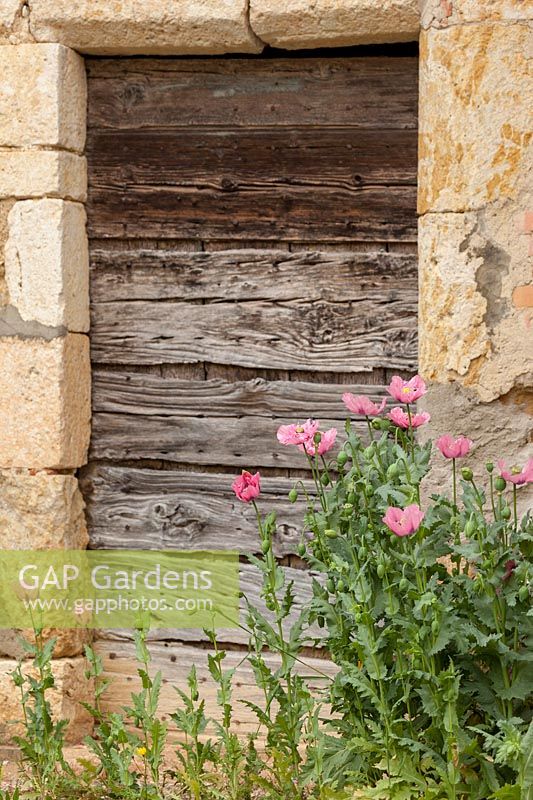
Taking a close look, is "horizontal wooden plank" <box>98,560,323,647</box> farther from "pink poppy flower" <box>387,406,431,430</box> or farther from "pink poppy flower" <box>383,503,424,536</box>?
"pink poppy flower" <box>383,503,424,536</box>

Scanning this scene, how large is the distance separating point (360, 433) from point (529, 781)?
136cm

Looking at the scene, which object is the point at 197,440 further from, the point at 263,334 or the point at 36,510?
the point at 36,510

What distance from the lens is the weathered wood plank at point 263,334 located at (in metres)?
3.50

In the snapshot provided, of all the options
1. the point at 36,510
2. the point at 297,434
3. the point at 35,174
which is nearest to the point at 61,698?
the point at 36,510

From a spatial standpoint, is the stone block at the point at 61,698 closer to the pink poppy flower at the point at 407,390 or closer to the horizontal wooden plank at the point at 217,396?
the horizontal wooden plank at the point at 217,396

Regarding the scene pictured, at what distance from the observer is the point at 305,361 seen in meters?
3.57

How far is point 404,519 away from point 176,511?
53.7 inches

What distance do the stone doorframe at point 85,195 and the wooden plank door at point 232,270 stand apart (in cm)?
11

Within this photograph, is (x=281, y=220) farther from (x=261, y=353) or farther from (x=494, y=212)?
(x=494, y=212)

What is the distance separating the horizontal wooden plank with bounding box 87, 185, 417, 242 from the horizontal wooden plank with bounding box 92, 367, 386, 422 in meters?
0.51

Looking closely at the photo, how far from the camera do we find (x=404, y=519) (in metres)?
2.52

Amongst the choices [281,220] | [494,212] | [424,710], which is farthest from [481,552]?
[281,220]

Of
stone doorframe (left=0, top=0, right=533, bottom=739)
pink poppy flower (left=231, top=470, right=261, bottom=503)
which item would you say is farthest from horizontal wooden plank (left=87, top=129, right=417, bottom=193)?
pink poppy flower (left=231, top=470, right=261, bottom=503)

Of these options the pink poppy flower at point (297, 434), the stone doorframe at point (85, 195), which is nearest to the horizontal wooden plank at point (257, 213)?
the stone doorframe at point (85, 195)
